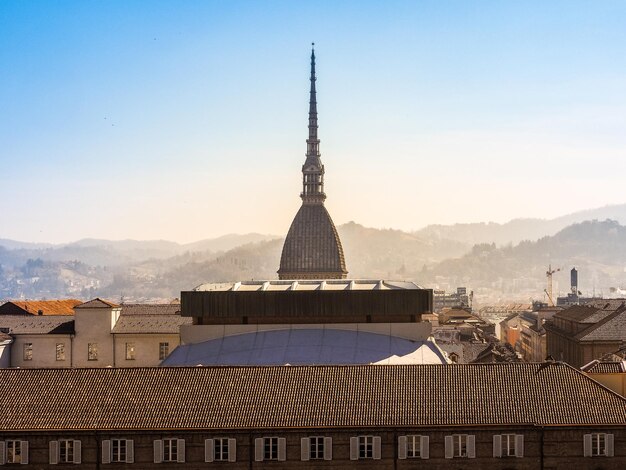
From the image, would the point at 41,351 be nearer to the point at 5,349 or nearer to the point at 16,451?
the point at 5,349

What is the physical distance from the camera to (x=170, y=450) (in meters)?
66.2

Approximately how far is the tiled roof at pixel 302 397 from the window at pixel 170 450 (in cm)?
102

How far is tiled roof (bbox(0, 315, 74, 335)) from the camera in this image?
122m

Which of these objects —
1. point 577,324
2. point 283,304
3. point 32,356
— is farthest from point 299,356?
point 577,324

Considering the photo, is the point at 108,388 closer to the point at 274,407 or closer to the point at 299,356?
the point at 274,407

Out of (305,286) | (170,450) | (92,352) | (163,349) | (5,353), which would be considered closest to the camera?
(170,450)

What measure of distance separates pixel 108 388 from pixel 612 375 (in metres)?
35.1

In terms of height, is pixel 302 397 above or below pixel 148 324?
below

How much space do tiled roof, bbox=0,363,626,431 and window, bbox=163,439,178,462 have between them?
1021 millimetres

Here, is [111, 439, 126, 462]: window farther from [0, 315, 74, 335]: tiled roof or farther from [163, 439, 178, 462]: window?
[0, 315, 74, 335]: tiled roof

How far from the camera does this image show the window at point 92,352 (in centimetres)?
12162

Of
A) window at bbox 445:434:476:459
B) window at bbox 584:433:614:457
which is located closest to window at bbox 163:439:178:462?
window at bbox 445:434:476:459

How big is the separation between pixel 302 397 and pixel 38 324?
205ft

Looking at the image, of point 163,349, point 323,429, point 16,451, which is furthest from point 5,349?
point 323,429
